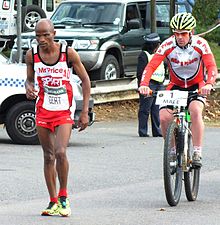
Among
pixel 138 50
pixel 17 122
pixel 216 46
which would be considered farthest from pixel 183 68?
pixel 216 46

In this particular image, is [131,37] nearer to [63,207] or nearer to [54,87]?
[54,87]

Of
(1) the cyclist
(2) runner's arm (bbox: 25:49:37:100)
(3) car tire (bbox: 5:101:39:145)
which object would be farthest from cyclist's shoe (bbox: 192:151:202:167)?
(3) car tire (bbox: 5:101:39:145)

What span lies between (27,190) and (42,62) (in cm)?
231

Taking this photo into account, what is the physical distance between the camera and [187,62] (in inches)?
410

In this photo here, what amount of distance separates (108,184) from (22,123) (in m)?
4.21

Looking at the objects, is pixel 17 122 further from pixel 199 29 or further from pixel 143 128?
pixel 199 29

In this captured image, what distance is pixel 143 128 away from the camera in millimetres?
17453

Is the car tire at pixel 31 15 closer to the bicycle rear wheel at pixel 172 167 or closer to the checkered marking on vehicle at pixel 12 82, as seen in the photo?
the checkered marking on vehicle at pixel 12 82

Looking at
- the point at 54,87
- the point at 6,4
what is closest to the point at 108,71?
the point at 6,4

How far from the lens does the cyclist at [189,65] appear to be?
1031 centimetres

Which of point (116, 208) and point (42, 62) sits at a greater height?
point (42, 62)

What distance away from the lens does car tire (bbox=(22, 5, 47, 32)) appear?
103ft

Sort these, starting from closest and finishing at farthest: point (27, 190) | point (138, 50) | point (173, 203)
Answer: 1. point (173, 203)
2. point (27, 190)
3. point (138, 50)

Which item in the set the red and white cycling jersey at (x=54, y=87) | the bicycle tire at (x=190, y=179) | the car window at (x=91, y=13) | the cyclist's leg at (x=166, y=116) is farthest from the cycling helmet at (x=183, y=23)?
the car window at (x=91, y=13)
